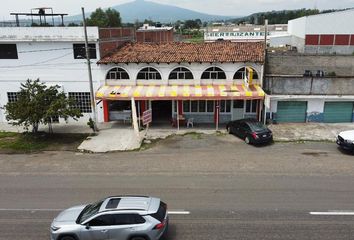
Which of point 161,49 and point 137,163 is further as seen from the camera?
point 161,49

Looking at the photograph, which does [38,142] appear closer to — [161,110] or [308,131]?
[161,110]

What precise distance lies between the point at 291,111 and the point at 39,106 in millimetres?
18935

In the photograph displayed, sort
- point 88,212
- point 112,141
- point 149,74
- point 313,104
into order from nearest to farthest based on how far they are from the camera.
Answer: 1. point 88,212
2. point 112,141
3. point 313,104
4. point 149,74

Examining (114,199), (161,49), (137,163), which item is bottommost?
(137,163)

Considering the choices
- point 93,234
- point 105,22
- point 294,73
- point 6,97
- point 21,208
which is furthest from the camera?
point 105,22

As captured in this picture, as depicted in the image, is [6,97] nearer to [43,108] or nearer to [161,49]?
[43,108]

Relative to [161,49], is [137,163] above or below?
below

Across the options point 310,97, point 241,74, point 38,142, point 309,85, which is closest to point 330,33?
point 309,85

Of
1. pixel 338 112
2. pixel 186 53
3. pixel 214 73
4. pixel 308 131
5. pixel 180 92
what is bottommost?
pixel 308 131

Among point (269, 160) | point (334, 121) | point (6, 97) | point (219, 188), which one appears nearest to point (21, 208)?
point (219, 188)

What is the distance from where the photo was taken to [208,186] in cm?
1633

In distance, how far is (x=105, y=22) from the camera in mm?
88125

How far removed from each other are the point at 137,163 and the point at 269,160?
25.1 feet

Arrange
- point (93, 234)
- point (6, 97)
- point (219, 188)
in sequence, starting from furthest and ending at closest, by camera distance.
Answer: point (6, 97), point (219, 188), point (93, 234)
